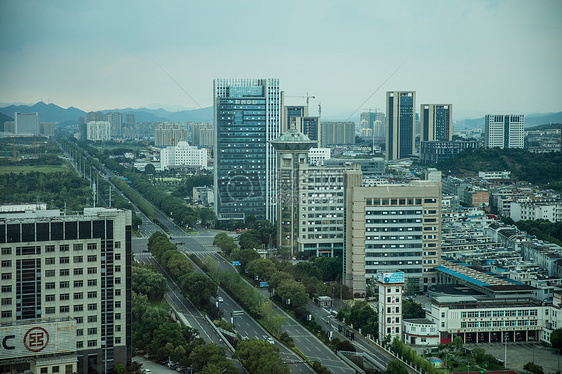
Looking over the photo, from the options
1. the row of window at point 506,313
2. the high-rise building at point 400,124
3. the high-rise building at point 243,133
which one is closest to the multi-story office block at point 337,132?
the high-rise building at point 400,124

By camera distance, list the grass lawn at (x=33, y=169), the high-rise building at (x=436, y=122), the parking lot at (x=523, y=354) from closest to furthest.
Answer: the parking lot at (x=523, y=354)
the grass lawn at (x=33, y=169)
the high-rise building at (x=436, y=122)

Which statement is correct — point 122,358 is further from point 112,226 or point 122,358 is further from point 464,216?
point 464,216

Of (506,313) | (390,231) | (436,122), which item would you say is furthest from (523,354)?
(436,122)

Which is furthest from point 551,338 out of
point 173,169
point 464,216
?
point 173,169

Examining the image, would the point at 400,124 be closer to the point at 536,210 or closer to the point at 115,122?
the point at 115,122

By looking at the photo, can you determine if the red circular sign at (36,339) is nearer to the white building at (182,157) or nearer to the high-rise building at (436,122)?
the white building at (182,157)

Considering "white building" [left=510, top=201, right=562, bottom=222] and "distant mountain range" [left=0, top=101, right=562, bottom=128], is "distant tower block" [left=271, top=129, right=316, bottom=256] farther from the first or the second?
"white building" [left=510, top=201, right=562, bottom=222]

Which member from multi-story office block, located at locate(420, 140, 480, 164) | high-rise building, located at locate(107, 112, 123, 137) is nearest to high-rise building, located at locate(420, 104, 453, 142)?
multi-story office block, located at locate(420, 140, 480, 164)
